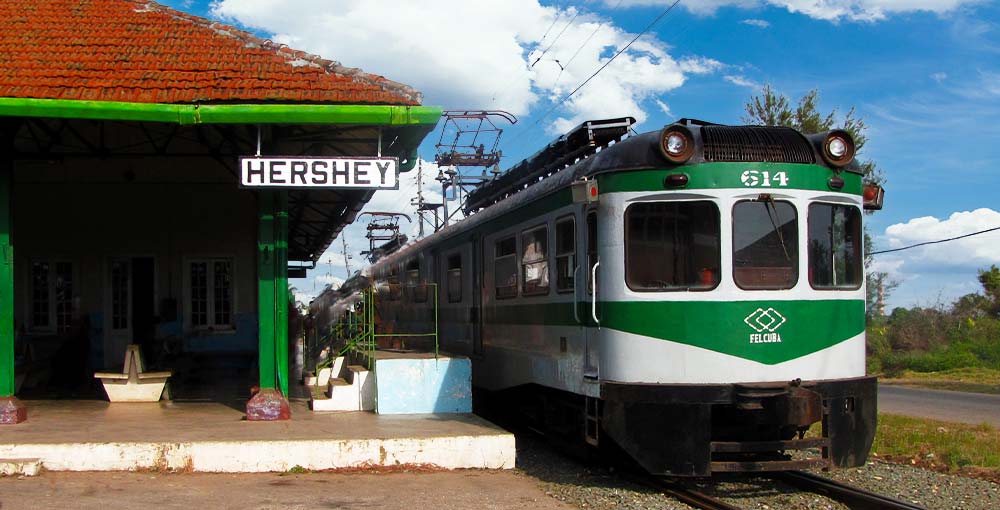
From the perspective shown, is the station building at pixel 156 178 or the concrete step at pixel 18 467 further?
the station building at pixel 156 178

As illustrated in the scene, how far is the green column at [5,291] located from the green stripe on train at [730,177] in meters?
6.88

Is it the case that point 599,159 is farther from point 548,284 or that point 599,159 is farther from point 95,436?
point 95,436

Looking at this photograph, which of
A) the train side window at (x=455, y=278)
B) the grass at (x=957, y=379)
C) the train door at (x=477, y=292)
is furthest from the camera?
the grass at (x=957, y=379)

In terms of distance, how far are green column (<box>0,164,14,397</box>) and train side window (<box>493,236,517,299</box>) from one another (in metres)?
5.65

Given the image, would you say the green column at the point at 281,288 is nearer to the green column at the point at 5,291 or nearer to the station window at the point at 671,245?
the green column at the point at 5,291

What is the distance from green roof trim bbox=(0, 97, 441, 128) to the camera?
9641 millimetres

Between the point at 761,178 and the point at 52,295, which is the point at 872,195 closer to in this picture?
the point at 761,178

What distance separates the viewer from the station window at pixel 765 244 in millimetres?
8289

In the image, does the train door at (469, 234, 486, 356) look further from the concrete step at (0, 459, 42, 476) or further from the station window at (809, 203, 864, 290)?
the concrete step at (0, 459, 42, 476)

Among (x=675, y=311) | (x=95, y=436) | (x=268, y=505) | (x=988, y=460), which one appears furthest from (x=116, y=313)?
(x=988, y=460)

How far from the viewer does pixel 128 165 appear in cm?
1563

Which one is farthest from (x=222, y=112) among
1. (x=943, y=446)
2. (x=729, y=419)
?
(x=943, y=446)

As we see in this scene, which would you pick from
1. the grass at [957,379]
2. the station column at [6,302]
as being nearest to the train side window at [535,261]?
the station column at [6,302]

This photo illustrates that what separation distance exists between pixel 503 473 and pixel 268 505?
2.61 metres
